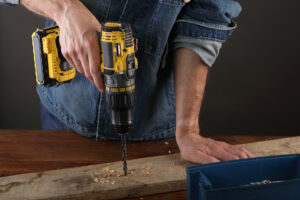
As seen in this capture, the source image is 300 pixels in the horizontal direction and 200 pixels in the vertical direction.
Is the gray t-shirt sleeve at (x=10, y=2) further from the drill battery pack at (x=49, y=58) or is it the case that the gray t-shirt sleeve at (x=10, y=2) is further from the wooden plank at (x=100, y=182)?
the wooden plank at (x=100, y=182)

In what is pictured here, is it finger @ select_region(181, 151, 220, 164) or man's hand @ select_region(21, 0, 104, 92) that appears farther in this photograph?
finger @ select_region(181, 151, 220, 164)

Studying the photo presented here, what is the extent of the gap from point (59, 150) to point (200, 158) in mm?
497

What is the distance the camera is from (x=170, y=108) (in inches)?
68.5

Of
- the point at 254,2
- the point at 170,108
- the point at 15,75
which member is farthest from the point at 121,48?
the point at 15,75

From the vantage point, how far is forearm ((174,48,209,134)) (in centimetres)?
160

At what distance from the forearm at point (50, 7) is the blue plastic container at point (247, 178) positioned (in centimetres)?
64

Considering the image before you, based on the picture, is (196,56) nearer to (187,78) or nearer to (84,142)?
(187,78)

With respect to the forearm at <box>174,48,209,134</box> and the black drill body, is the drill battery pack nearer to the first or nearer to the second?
the black drill body

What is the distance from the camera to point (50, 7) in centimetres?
135

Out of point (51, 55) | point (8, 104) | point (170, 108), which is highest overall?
point (51, 55)

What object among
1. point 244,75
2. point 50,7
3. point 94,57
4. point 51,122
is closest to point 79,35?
point 94,57

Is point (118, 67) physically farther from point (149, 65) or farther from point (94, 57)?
point (149, 65)

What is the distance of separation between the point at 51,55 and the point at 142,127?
0.46 m

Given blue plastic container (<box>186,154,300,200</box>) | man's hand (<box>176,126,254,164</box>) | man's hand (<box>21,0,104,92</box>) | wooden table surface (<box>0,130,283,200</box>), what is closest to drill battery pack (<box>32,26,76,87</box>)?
man's hand (<box>21,0,104,92</box>)
